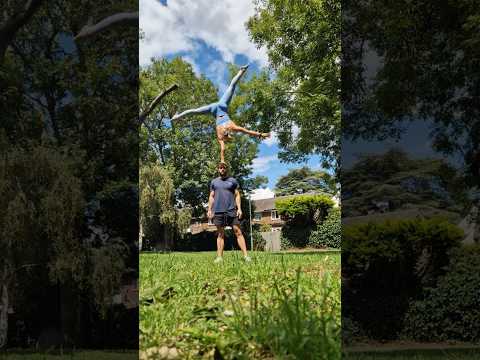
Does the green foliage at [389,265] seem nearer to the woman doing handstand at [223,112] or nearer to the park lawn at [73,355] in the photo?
the woman doing handstand at [223,112]

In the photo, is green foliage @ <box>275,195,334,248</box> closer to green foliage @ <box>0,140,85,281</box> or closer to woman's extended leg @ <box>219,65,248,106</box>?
woman's extended leg @ <box>219,65,248,106</box>

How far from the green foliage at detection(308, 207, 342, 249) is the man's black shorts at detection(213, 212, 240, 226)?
884 millimetres

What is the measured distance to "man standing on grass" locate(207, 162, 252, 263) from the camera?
5.51 m

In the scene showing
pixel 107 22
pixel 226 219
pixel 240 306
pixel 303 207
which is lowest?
pixel 240 306

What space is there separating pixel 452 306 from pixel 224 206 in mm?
2618

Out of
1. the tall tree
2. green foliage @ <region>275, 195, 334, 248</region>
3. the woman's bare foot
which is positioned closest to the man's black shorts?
the tall tree

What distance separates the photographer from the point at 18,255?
5.37 metres

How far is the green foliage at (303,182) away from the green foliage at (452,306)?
1.55 meters

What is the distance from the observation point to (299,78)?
6.25 m

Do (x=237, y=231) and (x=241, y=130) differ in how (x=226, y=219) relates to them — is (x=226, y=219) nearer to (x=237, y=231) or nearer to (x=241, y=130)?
(x=237, y=231)

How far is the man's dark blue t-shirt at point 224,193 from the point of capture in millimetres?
5504

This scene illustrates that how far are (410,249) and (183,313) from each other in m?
2.64

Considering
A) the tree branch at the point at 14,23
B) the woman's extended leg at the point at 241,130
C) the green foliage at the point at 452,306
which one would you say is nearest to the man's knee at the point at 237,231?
the woman's extended leg at the point at 241,130

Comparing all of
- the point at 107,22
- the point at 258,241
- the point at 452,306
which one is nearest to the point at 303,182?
the point at 258,241
